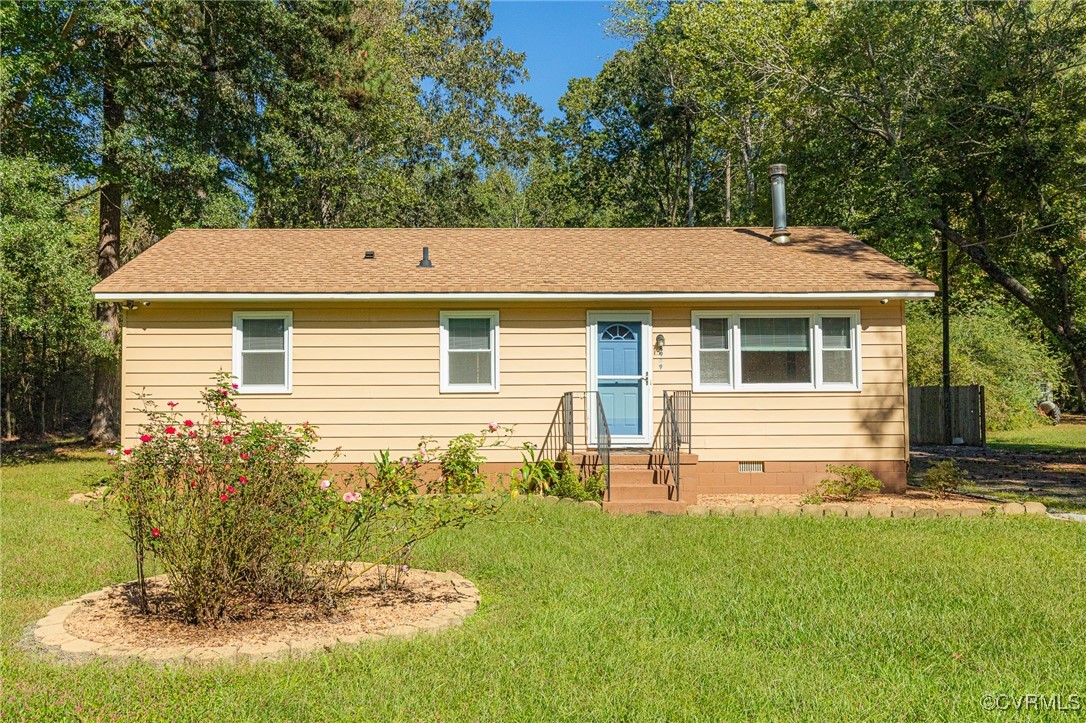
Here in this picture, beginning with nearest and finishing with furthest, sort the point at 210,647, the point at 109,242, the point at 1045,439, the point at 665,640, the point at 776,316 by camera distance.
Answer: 1. the point at 210,647
2. the point at 665,640
3. the point at 776,316
4. the point at 109,242
5. the point at 1045,439

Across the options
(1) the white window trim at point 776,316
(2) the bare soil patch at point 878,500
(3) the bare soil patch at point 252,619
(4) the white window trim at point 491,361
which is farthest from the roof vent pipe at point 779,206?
(3) the bare soil patch at point 252,619

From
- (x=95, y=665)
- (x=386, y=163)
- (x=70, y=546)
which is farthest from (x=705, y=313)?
(x=386, y=163)

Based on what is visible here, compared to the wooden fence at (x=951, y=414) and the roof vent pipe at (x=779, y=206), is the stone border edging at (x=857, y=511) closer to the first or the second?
the roof vent pipe at (x=779, y=206)

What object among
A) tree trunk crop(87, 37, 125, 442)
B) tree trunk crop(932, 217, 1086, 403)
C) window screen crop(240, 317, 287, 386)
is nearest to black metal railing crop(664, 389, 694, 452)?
window screen crop(240, 317, 287, 386)

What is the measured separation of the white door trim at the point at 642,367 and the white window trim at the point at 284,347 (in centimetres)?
424

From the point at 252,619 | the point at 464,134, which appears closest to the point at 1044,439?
the point at 464,134

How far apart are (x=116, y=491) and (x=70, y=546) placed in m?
3.31

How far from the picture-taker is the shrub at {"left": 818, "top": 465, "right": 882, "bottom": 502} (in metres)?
11.2

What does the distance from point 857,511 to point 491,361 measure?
528cm

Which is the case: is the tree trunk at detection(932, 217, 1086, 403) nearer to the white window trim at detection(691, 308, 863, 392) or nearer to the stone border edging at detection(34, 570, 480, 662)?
the white window trim at detection(691, 308, 863, 392)

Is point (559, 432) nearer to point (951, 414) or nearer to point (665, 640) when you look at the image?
point (665, 640)

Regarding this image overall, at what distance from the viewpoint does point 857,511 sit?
985 cm

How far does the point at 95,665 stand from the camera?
4773 mm

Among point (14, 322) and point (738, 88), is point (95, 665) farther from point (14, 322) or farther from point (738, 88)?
point (738, 88)
